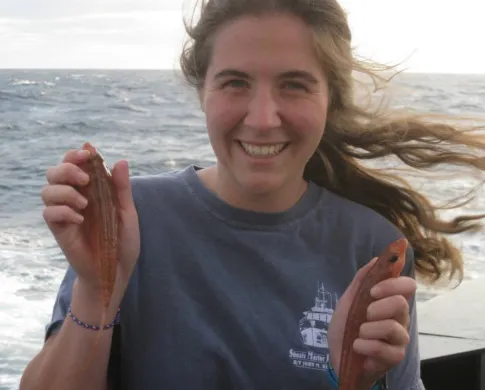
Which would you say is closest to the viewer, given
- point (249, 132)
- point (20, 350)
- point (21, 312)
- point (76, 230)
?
point (76, 230)

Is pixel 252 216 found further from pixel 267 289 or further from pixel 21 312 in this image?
pixel 21 312

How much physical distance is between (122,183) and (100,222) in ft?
0.53

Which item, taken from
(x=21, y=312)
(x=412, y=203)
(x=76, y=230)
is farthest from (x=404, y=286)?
(x=21, y=312)

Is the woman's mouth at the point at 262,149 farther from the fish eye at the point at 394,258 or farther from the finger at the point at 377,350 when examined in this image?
the finger at the point at 377,350

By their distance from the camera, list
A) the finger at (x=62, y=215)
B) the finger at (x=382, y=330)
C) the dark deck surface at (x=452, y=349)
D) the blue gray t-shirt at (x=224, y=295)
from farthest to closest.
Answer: the dark deck surface at (x=452, y=349) → the blue gray t-shirt at (x=224, y=295) → the finger at (x=382, y=330) → the finger at (x=62, y=215)

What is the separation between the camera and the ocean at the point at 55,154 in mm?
8492

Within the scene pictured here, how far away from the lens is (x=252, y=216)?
2.96 metres

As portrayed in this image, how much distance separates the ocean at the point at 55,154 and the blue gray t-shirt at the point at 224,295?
2.65ft

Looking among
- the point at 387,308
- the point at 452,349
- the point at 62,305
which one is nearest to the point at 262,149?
the point at 387,308

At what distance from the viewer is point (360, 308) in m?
2.42

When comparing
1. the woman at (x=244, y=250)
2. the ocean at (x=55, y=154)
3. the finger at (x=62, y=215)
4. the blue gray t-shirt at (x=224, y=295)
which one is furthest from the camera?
the ocean at (x=55, y=154)

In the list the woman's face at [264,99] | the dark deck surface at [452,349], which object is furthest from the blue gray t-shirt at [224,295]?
the dark deck surface at [452,349]

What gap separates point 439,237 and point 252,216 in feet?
3.89

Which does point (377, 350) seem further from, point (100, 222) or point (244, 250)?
point (100, 222)
